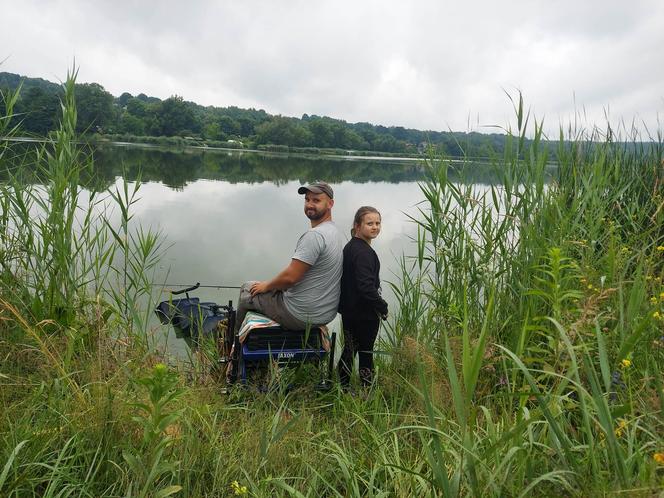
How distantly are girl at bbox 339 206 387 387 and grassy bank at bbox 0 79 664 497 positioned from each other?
25 cm

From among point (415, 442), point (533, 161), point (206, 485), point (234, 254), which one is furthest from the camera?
point (234, 254)

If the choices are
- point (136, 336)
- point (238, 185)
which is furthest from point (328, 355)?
point (238, 185)

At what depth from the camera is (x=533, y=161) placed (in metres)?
3.03

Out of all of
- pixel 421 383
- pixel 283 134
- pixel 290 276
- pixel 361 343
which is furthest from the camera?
pixel 283 134

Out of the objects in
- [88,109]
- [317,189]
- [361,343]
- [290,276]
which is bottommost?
[361,343]

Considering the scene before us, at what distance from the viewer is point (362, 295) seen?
2926 millimetres

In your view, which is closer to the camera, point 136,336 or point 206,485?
point 206,485

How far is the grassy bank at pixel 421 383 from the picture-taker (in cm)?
135

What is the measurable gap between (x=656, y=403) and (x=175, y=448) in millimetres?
1655

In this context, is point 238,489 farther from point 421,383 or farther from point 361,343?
point 361,343

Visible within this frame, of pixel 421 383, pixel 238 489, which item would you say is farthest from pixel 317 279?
pixel 421 383

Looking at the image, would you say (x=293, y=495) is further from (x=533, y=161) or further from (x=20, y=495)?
(x=533, y=161)

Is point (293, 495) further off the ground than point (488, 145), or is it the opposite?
point (488, 145)

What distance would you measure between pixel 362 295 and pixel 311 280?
0.32 m
